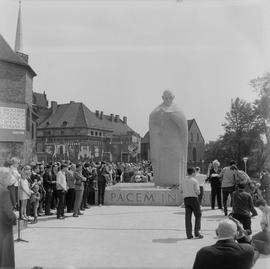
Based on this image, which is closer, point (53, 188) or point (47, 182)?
point (47, 182)

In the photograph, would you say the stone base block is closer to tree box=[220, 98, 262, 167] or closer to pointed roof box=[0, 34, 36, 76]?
tree box=[220, 98, 262, 167]

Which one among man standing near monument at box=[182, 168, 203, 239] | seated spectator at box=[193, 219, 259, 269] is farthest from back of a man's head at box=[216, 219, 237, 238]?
man standing near monument at box=[182, 168, 203, 239]

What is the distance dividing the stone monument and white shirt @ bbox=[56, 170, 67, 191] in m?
5.90

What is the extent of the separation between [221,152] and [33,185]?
5183 centimetres

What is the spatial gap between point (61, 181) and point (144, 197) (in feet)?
14.9

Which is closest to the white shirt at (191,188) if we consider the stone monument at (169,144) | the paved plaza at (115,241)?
the paved plaza at (115,241)

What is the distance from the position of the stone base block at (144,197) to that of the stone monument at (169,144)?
4.53 ft

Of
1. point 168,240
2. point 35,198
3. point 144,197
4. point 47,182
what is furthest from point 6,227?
point 144,197

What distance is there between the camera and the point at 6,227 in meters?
6.28

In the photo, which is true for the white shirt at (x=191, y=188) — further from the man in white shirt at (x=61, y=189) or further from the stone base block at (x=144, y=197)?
the stone base block at (x=144, y=197)

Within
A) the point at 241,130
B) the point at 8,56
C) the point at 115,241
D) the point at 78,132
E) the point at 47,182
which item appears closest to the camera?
the point at 115,241

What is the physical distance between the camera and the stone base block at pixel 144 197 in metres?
16.3

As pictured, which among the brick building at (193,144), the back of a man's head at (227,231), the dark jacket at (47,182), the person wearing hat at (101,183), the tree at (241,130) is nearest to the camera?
the back of a man's head at (227,231)

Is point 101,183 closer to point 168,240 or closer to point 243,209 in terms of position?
point 168,240
